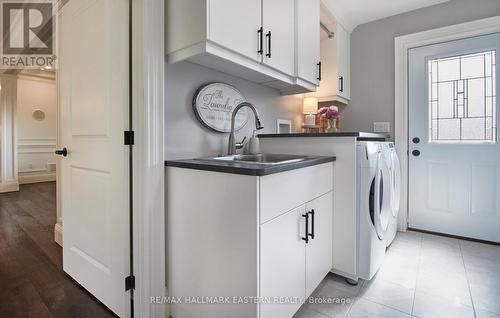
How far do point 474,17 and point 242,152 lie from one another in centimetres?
250

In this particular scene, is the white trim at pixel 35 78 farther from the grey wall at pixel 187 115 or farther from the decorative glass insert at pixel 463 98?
the decorative glass insert at pixel 463 98

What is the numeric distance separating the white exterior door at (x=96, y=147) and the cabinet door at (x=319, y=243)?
Result: 38.7 inches

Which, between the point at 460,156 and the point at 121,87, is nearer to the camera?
the point at 121,87

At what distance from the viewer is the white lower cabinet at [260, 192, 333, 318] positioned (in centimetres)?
104

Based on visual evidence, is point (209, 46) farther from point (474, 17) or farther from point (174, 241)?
point (474, 17)

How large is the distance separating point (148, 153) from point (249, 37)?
0.86m

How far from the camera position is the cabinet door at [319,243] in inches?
53.9

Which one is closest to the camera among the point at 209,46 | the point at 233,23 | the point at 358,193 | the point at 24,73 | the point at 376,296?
the point at 209,46

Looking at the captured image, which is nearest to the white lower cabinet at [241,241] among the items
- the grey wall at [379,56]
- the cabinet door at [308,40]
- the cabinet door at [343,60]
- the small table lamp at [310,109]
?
the cabinet door at [308,40]

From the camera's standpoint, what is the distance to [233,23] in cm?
129

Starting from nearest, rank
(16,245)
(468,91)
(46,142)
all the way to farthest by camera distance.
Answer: (16,245) → (468,91) → (46,142)

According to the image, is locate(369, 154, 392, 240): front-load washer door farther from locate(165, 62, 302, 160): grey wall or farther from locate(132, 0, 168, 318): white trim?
locate(132, 0, 168, 318): white trim

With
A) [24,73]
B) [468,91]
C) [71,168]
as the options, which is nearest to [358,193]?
[468,91]

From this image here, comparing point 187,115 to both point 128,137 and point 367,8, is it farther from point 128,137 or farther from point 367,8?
point 367,8
